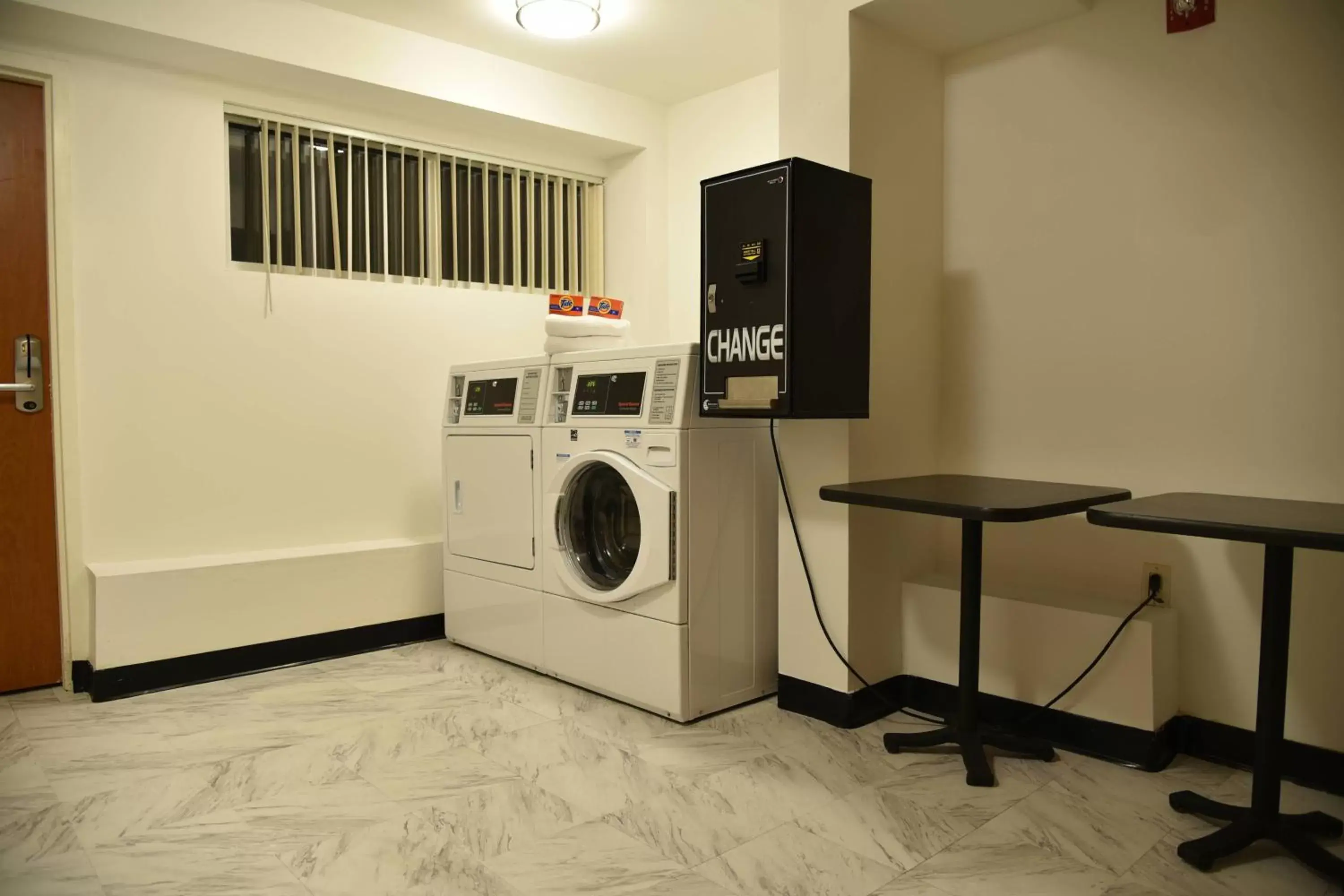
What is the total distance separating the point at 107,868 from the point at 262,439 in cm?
186

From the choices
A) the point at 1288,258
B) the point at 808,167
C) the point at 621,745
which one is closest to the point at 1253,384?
the point at 1288,258

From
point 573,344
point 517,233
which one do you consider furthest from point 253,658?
point 517,233

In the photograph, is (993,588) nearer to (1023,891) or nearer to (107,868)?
(1023,891)

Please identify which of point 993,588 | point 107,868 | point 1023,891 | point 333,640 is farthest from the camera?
point 333,640

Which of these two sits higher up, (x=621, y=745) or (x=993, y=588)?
(x=993, y=588)

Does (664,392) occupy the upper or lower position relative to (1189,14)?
lower

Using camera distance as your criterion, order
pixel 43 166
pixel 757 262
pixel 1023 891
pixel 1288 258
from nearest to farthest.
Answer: pixel 1023 891 → pixel 1288 258 → pixel 757 262 → pixel 43 166

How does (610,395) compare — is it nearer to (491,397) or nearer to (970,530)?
(491,397)

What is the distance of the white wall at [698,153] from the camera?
378cm

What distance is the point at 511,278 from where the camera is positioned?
13.4ft

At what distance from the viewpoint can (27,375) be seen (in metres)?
2.88

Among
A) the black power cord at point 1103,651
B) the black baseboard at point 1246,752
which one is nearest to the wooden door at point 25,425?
the black power cord at point 1103,651

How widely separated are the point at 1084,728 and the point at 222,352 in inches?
124

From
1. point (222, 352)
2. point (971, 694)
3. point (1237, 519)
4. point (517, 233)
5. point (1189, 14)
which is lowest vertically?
point (971, 694)
